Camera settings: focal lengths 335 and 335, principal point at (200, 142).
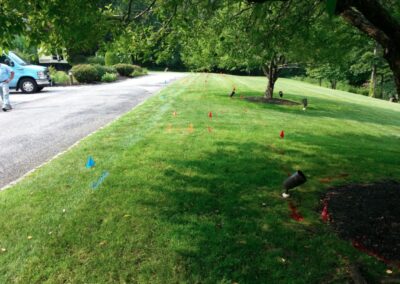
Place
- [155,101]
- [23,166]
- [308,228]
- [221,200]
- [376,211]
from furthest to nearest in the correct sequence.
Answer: [155,101]
[23,166]
[221,200]
[376,211]
[308,228]

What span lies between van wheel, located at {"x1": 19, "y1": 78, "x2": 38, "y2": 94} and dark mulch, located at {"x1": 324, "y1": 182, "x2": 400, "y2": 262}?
60.7 feet

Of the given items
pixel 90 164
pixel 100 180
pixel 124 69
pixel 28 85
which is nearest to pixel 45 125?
pixel 90 164

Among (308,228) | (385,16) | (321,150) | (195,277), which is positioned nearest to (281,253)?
(308,228)

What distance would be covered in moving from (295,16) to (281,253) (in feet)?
15.8

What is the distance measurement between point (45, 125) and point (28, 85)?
10852 millimetres

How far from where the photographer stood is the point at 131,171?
19.5 ft

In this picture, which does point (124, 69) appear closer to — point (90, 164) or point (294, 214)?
point (90, 164)

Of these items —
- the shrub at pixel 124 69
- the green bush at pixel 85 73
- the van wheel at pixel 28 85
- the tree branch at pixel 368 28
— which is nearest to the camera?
the tree branch at pixel 368 28

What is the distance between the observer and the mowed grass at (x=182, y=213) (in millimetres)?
3438

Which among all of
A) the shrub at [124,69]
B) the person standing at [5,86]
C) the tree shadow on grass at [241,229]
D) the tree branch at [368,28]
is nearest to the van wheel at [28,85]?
the person standing at [5,86]

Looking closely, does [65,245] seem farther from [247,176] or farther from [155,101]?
[155,101]

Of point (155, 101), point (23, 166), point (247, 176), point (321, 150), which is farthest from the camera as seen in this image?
point (155, 101)

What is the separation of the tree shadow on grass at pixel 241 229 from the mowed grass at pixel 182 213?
0.05 ft

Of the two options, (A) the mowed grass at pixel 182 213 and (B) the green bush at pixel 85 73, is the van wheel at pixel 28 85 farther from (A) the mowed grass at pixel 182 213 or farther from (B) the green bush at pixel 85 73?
(A) the mowed grass at pixel 182 213
